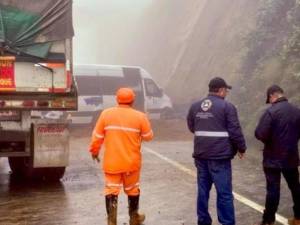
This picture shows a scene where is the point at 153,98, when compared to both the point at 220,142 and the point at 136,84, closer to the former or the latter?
the point at 136,84

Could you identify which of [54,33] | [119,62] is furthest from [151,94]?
[119,62]

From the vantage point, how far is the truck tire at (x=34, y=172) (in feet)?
31.2

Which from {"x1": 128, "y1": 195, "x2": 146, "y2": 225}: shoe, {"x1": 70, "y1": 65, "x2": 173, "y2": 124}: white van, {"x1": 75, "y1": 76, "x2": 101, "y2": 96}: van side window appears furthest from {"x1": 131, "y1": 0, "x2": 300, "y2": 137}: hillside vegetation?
{"x1": 128, "y1": 195, "x2": 146, "y2": 225}: shoe

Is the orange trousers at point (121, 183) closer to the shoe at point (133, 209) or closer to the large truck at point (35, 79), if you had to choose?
the shoe at point (133, 209)

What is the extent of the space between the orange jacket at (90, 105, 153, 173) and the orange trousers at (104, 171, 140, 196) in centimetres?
8

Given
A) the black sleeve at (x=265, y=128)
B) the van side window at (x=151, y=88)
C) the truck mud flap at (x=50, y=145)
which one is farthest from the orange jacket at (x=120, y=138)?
the van side window at (x=151, y=88)

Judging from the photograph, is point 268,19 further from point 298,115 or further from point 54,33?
point 298,115

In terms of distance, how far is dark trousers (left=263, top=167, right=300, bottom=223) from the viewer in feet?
21.3

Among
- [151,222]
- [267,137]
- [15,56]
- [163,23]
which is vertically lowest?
[151,222]

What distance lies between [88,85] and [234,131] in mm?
14143

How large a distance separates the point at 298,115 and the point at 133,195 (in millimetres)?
2195

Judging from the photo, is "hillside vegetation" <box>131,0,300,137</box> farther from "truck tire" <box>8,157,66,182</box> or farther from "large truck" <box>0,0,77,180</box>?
"large truck" <box>0,0,77,180</box>

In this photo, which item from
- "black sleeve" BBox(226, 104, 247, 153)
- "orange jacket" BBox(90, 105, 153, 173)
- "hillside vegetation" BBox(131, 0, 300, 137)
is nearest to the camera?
"black sleeve" BBox(226, 104, 247, 153)

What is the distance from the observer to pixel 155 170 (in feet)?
35.9
